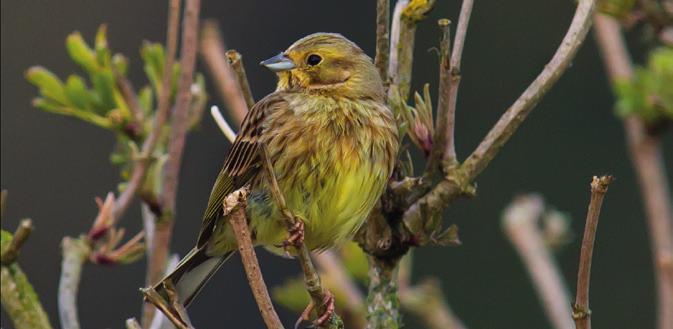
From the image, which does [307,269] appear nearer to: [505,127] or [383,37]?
[505,127]

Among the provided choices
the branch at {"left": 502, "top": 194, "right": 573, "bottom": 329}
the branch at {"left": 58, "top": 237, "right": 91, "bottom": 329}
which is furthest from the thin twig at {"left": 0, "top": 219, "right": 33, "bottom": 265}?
the branch at {"left": 502, "top": 194, "right": 573, "bottom": 329}

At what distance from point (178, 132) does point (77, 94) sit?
1.10 ft

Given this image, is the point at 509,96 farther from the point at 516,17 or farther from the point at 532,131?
the point at 516,17

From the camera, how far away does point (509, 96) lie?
29.8 feet

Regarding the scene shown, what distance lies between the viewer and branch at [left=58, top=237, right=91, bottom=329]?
96.8 inches

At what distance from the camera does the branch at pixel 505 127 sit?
2.51m

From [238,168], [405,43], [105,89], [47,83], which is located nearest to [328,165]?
[238,168]

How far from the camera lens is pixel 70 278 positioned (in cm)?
260

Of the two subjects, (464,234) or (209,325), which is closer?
(209,325)

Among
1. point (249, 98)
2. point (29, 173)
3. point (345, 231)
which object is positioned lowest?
point (29, 173)

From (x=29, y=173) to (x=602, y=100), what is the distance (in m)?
4.12

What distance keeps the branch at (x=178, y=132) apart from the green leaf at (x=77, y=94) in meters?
0.27

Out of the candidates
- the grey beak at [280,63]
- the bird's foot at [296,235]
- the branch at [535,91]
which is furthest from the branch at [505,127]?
the grey beak at [280,63]

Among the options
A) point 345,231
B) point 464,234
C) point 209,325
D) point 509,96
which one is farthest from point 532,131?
point 345,231
